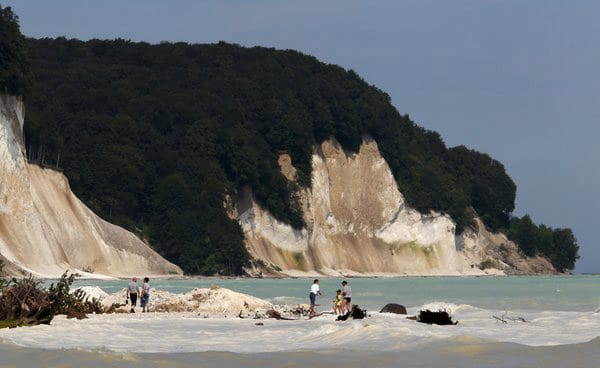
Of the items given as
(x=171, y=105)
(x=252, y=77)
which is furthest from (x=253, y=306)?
(x=252, y=77)

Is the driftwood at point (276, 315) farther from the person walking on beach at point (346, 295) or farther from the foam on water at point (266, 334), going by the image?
the person walking on beach at point (346, 295)

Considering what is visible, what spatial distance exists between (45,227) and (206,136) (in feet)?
163

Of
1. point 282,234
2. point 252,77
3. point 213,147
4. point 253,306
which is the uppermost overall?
point 252,77

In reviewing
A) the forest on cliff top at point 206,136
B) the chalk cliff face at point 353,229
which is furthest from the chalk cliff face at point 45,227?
the chalk cliff face at point 353,229

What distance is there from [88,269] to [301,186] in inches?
1902

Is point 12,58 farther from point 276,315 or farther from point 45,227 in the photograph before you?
point 276,315

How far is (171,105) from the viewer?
152375 mm

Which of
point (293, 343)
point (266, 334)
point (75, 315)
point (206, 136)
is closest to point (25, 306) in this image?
point (75, 315)

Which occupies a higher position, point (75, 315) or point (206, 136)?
point (206, 136)

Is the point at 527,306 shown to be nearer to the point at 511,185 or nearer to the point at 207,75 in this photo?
the point at 207,75

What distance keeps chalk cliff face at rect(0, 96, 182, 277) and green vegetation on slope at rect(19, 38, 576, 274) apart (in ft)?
63.8

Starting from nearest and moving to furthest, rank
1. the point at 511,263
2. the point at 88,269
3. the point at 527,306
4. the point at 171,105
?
the point at 527,306 < the point at 88,269 < the point at 171,105 < the point at 511,263

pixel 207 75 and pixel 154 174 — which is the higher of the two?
pixel 207 75

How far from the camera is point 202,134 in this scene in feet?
482
